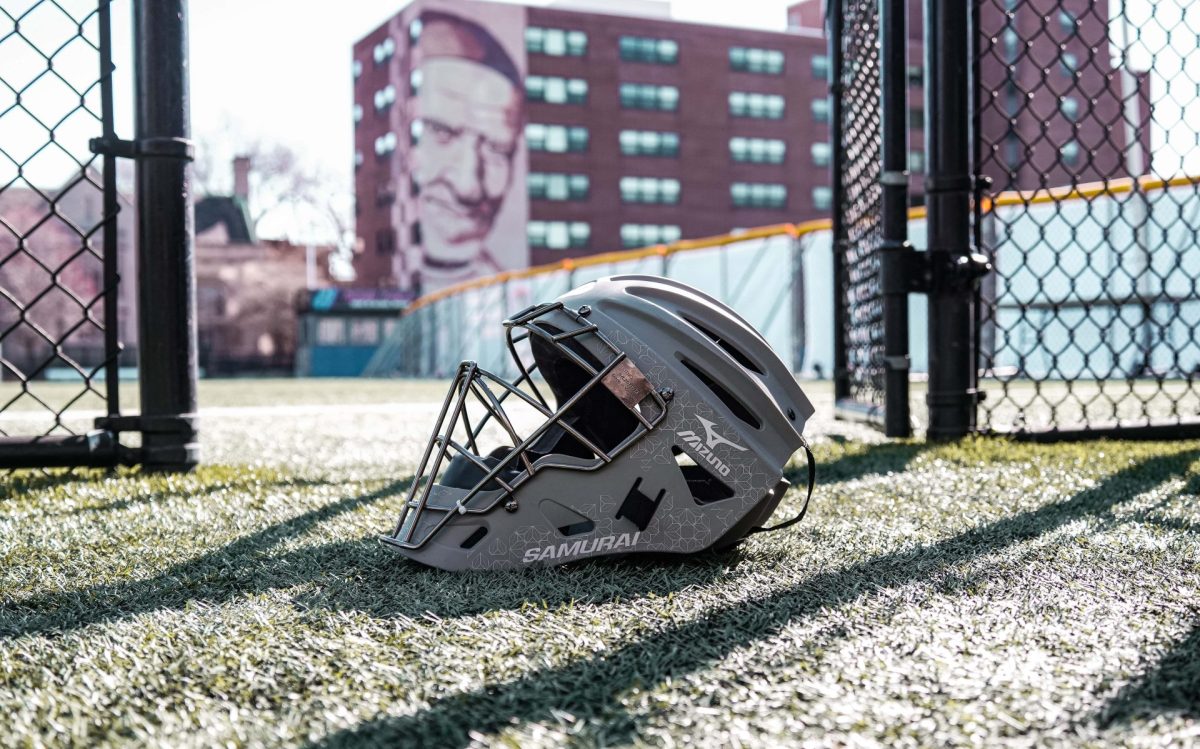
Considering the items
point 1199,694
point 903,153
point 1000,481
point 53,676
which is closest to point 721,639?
point 1199,694

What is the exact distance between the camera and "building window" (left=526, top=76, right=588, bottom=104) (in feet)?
136

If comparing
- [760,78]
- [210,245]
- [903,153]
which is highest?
[760,78]

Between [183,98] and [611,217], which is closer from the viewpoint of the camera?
[183,98]

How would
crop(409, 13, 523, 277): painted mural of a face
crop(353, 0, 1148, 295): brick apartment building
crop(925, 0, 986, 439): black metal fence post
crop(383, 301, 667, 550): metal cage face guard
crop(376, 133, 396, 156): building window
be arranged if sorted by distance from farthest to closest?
1. crop(376, 133, 396, 156): building window
2. crop(353, 0, 1148, 295): brick apartment building
3. crop(409, 13, 523, 277): painted mural of a face
4. crop(925, 0, 986, 439): black metal fence post
5. crop(383, 301, 667, 550): metal cage face guard

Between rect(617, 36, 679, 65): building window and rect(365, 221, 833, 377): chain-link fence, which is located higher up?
rect(617, 36, 679, 65): building window

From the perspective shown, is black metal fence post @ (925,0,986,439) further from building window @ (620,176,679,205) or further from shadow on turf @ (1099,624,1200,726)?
→ building window @ (620,176,679,205)

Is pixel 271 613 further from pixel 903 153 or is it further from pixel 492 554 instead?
pixel 903 153

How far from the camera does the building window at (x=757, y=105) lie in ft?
145

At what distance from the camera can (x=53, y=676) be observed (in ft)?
4.17

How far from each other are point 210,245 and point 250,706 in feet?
137

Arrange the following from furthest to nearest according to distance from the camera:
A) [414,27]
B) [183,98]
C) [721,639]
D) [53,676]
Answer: [414,27]
[183,98]
[721,639]
[53,676]

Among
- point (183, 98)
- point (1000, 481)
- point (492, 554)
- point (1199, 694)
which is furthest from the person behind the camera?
point (183, 98)

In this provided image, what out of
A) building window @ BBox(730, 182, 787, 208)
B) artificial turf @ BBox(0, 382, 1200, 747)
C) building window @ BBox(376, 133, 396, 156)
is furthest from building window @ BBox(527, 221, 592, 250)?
artificial turf @ BBox(0, 382, 1200, 747)

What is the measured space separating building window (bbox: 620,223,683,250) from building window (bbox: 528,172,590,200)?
2.34 m
